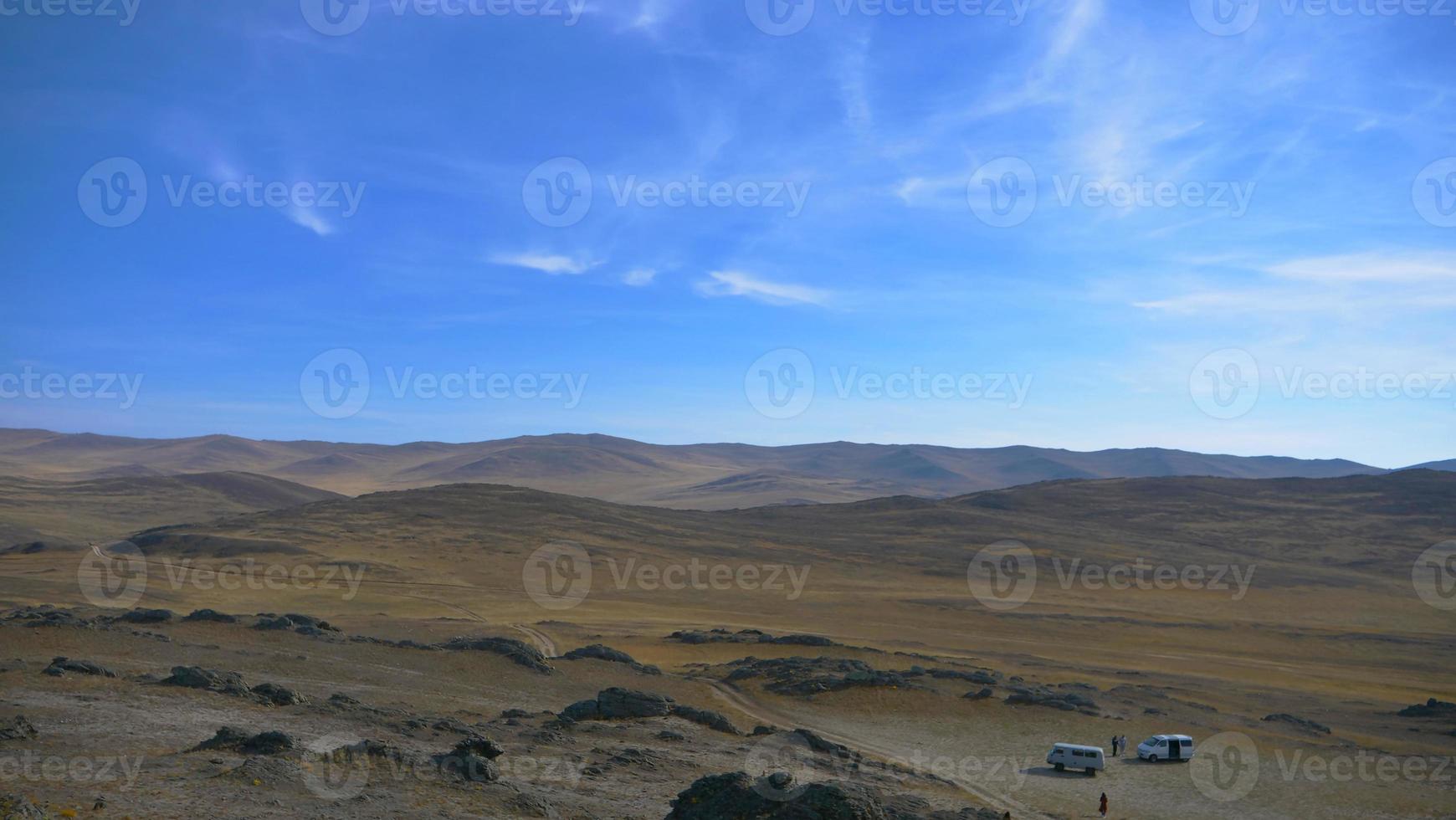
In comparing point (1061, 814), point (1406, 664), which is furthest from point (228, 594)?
point (1406, 664)

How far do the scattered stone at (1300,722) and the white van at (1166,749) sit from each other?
8.05 m

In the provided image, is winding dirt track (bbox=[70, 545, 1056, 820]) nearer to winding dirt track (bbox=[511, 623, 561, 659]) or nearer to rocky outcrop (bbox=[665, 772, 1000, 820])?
winding dirt track (bbox=[511, 623, 561, 659])

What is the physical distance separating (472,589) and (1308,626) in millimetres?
56771

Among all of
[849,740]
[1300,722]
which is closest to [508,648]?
[849,740]

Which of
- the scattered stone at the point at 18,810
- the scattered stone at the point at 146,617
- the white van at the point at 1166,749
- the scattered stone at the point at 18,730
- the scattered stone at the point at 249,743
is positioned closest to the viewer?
the scattered stone at the point at 18,810

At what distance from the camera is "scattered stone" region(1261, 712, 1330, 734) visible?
30.0 m

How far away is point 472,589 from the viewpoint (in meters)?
61.5

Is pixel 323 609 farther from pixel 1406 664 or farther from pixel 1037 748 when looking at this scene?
pixel 1406 664

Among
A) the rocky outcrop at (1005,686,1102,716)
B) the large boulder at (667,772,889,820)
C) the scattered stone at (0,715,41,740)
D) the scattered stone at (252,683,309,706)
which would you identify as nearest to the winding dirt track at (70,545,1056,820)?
the rocky outcrop at (1005,686,1102,716)

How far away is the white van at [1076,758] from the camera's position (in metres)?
23.2

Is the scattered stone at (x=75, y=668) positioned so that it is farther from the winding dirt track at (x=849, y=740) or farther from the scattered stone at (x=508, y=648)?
the winding dirt track at (x=849, y=740)

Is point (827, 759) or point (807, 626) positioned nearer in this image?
point (827, 759)

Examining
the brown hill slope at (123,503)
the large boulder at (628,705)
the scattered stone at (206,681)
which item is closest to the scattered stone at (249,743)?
the scattered stone at (206,681)

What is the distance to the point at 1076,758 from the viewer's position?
23.3m
